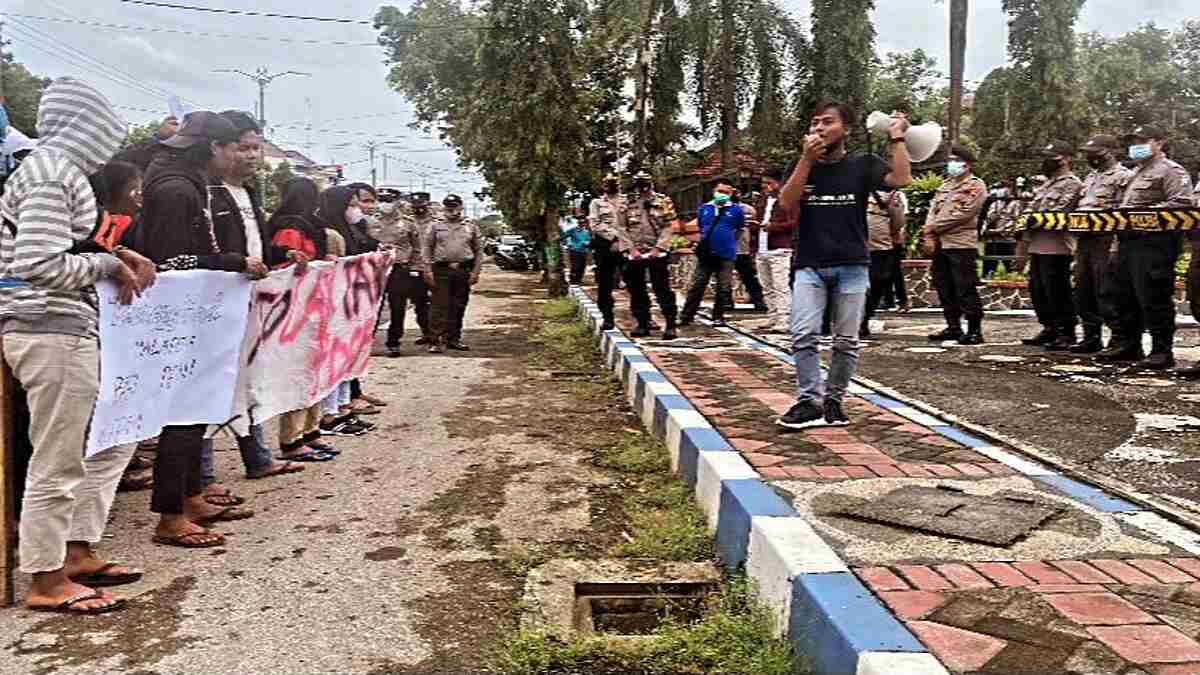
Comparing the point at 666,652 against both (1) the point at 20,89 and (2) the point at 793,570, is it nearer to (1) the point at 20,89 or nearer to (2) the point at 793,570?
(2) the point at 793,570

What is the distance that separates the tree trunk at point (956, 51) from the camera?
22109 millimetres

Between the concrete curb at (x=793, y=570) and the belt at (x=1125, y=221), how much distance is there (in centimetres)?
425

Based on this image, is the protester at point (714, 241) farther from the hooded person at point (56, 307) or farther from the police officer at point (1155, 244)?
the hooded person at point (56, 307)

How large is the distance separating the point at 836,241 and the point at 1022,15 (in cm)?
2573

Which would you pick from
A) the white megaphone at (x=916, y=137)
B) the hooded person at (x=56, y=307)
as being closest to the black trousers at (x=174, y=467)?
the hooded person at (x=56, y=307)

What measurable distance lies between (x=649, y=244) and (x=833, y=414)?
4656 millimetres

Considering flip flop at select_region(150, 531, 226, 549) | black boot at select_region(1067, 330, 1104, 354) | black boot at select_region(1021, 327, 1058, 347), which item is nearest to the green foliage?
flip flop at select_region(150, 531, 226, 549)

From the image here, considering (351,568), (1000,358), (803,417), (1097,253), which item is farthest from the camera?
(1097,253)

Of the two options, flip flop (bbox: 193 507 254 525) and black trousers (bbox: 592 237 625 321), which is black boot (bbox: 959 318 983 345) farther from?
flip flop (bbox: 193 507 254 525)

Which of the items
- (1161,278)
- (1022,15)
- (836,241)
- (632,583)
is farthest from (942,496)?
(1022,15)

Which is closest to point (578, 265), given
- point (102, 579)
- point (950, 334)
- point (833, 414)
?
point (950, 334)

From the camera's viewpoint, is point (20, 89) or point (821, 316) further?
point (20, 89)

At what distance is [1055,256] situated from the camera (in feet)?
30.3

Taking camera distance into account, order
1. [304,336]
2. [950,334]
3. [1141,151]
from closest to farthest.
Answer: [304,336] → [1141,151] → [950,334]
